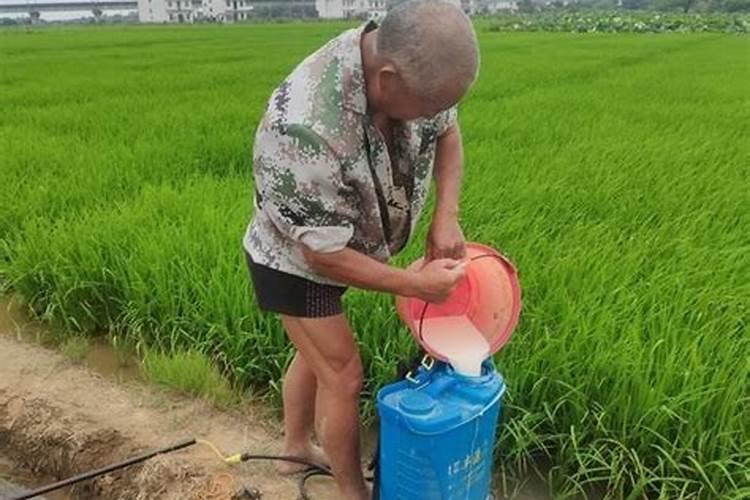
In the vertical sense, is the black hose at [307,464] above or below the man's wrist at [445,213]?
below

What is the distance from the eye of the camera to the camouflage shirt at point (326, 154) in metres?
1.27

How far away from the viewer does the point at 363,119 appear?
1.31m

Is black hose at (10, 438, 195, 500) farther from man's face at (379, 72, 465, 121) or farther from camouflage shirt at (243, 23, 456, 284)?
man's face at (379, 72, 465, 121)

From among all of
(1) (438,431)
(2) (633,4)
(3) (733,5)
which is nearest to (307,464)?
(1) (438,431)

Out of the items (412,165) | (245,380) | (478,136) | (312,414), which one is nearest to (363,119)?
(412,165)

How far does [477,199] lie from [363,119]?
7.02 ft

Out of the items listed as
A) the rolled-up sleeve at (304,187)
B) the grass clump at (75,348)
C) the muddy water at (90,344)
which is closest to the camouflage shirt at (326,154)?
the rolled-up sleeve at (304,187)

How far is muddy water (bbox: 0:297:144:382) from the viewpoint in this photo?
252cm

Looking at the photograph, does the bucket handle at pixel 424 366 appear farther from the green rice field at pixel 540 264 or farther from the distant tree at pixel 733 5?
the distant tree at pixel 733 5

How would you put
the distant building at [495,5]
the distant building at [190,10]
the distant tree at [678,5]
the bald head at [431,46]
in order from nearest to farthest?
the bald head at [431,46] < the distant tree at [678,5] < the distant building at [190,10] < the distant building at [495,5]

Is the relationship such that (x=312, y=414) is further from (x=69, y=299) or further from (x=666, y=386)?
(x=69, y=299)

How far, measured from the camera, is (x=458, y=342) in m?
1.56

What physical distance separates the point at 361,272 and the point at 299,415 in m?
0.72

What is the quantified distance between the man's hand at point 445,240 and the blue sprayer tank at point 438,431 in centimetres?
22
